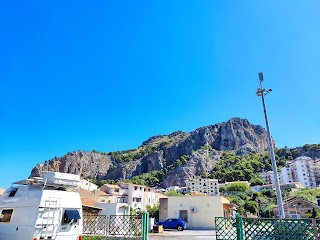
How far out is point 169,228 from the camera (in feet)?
84.7

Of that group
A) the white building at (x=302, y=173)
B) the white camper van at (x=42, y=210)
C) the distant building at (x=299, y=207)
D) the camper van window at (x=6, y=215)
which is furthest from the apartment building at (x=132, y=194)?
the white building at (x=302, y=173)

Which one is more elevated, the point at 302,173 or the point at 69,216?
the point at 302,173

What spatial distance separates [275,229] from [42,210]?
6.56 metres

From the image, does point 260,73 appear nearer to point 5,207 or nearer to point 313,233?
point 313,233

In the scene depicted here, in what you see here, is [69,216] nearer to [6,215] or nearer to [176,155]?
[6,215]

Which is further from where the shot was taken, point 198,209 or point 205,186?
point 205,186

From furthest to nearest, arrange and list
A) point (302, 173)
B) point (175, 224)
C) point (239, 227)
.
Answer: point (302, 173) → point (175, 224) → point (239, 227)

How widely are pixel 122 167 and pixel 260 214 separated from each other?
109 metres

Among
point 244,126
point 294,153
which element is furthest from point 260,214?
point 244,126

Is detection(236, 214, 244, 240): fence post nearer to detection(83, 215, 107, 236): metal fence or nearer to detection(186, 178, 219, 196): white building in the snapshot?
detection(83, 215, 107, 236): metal fence

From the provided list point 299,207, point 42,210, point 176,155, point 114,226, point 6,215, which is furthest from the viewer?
point 176,155

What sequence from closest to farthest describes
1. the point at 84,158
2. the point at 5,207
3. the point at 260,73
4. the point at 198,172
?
the point at 5,207, the point at 260,73, the point at 198,172, the point at 84,158

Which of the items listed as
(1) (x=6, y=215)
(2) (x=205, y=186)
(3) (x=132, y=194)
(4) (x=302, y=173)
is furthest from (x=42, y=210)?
(4) (x=302, y=173)

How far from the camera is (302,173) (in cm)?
12425
